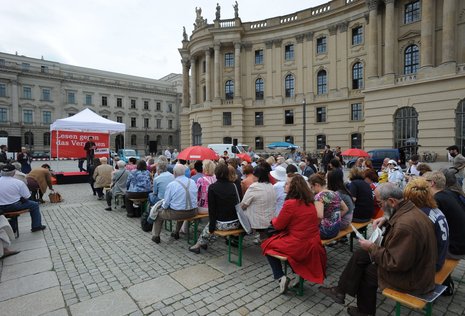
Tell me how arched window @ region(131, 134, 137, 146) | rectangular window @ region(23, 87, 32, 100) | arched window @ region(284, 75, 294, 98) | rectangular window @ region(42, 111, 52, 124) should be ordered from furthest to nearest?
arched window @ region(131, 134, 137, 146)
rectangular window @ region(42, 111, 52, 124)
rectangular window @ region(23, 87, 32, 100)
arched window @ region(284, 75, 294, 98)

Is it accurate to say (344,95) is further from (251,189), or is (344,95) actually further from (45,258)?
(45,258)

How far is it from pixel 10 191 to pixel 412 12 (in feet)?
106

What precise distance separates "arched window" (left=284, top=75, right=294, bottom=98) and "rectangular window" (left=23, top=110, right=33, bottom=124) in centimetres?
5696

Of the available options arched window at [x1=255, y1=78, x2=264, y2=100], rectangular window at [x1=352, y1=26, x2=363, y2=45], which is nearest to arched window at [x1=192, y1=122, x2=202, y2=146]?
arched window at [x1=255, y1=78, x2=264, y2=100]

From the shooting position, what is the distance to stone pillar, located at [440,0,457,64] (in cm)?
2083

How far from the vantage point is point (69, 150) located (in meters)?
17.6

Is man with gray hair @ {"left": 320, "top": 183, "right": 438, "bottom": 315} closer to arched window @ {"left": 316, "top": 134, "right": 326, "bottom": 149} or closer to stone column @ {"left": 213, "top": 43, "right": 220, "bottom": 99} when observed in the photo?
arched window @ {"left": 316, "top": 134, "right": 326, "bottom": 149}

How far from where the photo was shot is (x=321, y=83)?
110 ft

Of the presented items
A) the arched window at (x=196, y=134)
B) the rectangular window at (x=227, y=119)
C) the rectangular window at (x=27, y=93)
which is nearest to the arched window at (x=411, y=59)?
the rectangular window at (x=227, y=119)

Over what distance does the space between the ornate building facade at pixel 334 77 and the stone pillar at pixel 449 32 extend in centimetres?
8

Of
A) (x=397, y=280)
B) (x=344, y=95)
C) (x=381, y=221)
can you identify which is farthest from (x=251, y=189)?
(x=344, y=95)

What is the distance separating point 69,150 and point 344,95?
28928mm

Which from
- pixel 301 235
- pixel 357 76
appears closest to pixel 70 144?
pixel 301 235

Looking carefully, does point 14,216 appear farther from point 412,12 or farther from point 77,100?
point 77,100
